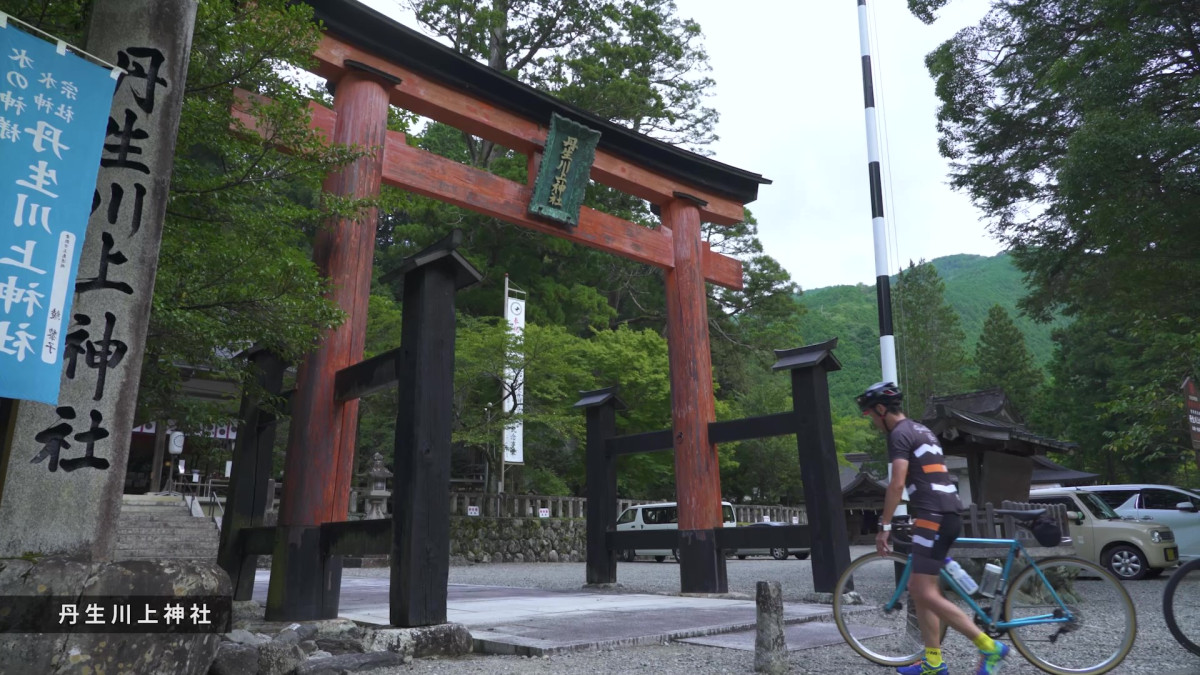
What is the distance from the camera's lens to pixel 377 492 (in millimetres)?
17344

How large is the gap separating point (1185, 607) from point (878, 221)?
739 cm

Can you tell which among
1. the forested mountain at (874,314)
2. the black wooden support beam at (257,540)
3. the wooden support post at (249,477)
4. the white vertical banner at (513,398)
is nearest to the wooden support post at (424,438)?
the black wooden support beam at (257,540)

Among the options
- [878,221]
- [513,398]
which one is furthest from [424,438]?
[513,398]

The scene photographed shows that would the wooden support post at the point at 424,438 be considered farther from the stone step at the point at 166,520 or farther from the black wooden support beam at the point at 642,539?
the stone step at the point at 166,520

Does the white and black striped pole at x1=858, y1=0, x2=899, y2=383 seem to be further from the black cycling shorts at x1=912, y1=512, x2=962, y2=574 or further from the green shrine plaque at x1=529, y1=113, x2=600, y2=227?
the black cycling shorts at x1=912, y1=512, x2=962, y2=574

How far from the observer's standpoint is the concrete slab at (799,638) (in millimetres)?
4980

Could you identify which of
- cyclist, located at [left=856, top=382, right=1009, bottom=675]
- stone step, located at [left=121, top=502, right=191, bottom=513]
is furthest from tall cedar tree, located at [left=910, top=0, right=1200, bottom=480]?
stone step, located at [left=121, top=502, right=191, bottom=513]

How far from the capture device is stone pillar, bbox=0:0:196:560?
3504mm

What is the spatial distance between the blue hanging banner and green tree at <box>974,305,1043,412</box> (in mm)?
42811

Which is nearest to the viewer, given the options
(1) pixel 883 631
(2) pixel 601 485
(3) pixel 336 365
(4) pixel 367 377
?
(1) pixel 883 631

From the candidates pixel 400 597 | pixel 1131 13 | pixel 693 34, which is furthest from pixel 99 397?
pixel 693 34

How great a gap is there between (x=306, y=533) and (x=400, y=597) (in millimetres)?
1593

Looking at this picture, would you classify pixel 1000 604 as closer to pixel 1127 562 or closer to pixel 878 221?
pixel 878 221

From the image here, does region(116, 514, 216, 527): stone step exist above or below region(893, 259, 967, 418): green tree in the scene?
below
